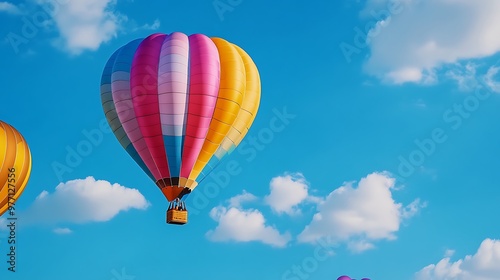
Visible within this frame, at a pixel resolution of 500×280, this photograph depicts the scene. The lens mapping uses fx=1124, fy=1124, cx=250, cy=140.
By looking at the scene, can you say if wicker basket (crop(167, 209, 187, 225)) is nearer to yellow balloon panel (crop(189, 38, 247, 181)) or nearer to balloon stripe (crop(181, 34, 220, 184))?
balloon stripe (crop(181, 34, 220, 184))

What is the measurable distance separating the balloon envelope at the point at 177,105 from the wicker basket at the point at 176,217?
69 cm

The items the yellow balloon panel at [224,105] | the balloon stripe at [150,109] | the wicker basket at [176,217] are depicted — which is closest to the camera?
the wicker basket at [176,217]

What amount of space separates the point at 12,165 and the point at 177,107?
6538 millimetres

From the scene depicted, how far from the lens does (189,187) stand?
42625 millimetres

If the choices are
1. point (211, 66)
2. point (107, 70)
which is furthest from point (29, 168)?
point (211, 66)

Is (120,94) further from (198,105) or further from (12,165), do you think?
(12,165)

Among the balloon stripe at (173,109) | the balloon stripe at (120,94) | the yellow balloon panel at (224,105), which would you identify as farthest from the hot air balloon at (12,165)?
the yellow balloon panel at (224,105)

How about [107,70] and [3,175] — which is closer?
[3,175]

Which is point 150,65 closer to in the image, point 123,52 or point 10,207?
point 123,52

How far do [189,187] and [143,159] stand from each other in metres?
2.17

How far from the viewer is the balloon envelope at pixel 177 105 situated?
139 ft

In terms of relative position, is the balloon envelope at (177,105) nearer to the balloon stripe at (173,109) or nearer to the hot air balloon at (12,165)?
the balloon stripe at (173,109)

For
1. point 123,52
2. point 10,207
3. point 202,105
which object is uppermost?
point 123,52

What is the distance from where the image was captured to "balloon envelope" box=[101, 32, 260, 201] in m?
42.5
